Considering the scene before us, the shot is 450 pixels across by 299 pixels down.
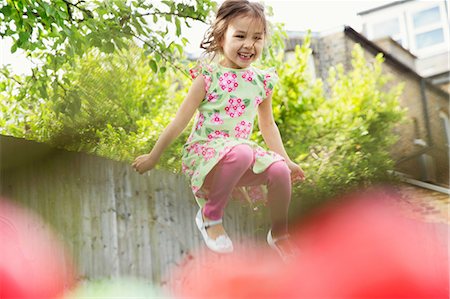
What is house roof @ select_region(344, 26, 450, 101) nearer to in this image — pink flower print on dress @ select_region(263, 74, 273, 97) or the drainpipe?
the drainpipe

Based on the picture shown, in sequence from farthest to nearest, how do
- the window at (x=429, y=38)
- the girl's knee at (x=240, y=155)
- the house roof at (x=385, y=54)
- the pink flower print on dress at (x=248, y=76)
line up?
1. the house roof at (x=385, y=54)
2. the window at (x=429, y=38)
3. the pink flower print on dress at (x=248, y=76)
4. the girl's knee at (x=240, y=155)

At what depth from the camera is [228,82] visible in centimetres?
185

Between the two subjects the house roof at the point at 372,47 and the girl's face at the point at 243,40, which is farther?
the house roof at the point at 372,47

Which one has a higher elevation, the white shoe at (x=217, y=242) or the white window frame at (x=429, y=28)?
the white window frame at (x=429, y=28)

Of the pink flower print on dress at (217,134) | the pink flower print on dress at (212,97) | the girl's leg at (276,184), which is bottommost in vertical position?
the girl's leg at (276,184)

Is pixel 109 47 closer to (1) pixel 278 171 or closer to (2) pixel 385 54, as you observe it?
(1) pixel 278 171

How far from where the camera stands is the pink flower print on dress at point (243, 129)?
1.86m

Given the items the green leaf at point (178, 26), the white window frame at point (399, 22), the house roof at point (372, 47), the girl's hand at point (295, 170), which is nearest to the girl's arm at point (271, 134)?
the girl's hand at point (295, 170)

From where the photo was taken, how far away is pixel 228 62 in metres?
1.87

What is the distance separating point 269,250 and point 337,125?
1.32m

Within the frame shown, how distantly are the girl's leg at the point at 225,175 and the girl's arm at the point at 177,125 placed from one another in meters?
0.15

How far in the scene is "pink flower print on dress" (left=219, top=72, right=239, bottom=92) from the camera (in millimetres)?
1847

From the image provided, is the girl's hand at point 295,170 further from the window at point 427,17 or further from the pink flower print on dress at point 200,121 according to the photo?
the window at point 427,17

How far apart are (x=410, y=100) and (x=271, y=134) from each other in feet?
8.15
